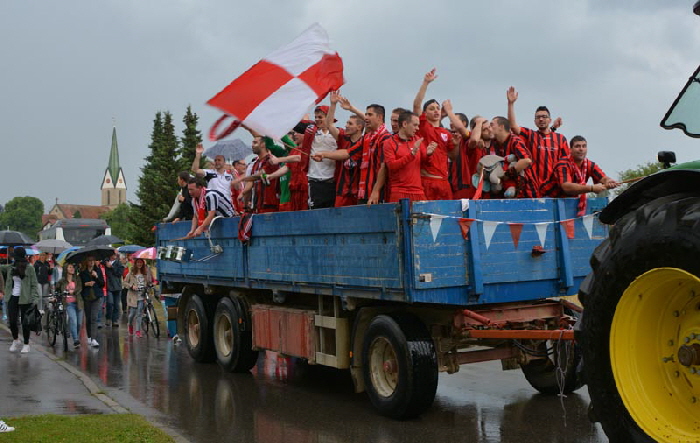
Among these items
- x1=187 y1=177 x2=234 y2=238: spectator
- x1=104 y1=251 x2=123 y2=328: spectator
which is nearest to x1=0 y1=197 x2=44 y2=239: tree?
x1=104 y1=251 x2=123 y2=328: spectator

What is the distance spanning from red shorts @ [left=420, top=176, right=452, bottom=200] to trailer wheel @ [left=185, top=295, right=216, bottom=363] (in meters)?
5.12

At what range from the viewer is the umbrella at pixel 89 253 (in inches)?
703

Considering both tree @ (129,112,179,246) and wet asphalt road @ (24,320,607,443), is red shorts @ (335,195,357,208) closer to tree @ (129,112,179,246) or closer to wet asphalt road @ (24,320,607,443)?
wet asphalt road @ (24,320,607,443)

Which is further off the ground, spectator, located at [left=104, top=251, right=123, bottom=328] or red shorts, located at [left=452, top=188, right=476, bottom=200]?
red shorts, located at [left=452, top=188, right=476, bottom=200]

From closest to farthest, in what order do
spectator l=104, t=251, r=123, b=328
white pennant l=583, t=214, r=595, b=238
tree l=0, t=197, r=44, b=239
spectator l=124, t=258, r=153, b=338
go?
1. white pennant l=583, t=214, r=595, b=238
2. spectator l=124, t=258, r=153, b=338
3. spectator l=104, t=251, r=123, b=328
4. tree l=0, t=197, r=44, b=239

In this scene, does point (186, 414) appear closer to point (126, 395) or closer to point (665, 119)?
point (126, 395)

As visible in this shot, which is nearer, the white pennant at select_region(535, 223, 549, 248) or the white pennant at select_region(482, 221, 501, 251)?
→ the white pennant at select_region(482, 221, 501, 251)

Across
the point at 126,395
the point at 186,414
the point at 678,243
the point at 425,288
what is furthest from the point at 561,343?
the point at 126,395

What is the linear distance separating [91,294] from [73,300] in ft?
2.39

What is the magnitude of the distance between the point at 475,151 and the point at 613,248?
191 inches

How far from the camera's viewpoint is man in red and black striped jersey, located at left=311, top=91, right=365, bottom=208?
32.6ft

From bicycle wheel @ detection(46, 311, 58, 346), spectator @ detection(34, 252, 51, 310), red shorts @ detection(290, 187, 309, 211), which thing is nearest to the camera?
red shorts @ detection(290, 187, 309, 211)

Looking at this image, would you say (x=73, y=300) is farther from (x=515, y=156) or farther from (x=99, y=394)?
(x=515, y=156)

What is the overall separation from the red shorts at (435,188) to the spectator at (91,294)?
9.25 metres
